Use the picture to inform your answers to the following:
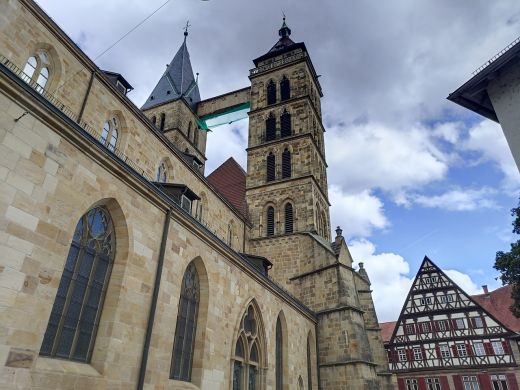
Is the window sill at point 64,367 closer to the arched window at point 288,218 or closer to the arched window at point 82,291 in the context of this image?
the arched window at point 82,291

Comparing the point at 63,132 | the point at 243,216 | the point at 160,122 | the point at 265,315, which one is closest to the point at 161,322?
the point at 63,132

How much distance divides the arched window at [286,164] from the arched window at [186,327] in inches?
568

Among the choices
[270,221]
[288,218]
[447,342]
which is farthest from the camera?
[447,342]

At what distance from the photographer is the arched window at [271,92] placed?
27.8 meters

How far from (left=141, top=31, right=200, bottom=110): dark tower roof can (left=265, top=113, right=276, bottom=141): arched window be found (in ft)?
22.3

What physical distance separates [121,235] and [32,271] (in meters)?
2.16

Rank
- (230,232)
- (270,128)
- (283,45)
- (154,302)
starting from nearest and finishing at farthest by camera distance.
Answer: (154,302), (230,232), (270,128), (283,45)

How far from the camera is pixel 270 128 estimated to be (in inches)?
1042

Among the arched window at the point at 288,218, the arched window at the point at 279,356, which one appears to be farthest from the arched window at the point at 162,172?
the arched window at the point at 288,218

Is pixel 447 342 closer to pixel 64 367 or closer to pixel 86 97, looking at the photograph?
pixel 86 97

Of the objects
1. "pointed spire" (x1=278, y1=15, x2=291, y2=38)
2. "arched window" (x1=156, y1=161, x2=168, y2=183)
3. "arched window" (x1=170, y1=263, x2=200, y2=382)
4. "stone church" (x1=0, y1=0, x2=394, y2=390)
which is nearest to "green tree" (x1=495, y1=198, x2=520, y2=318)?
"stone church" (x1=0, y1=0, x2=394, y2=390)

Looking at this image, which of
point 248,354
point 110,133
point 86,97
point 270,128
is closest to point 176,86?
point 270,128

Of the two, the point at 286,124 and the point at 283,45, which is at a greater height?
the point at 283,45

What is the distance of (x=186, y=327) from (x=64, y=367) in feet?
11.8
